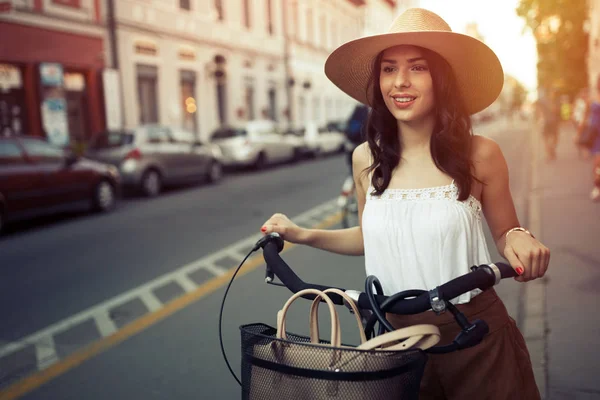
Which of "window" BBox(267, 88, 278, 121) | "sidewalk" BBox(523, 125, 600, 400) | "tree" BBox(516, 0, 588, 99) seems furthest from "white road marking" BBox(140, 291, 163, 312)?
"window" BBox(267, 88, 278, 121)

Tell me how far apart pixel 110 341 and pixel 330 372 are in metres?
3.75

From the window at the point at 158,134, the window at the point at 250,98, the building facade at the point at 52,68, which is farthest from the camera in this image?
the window at the point at 250,98

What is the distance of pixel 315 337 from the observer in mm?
1649

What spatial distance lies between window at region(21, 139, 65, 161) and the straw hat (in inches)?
378

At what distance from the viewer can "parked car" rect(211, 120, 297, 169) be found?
63.8 feet

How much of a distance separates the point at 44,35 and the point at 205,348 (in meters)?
15.3

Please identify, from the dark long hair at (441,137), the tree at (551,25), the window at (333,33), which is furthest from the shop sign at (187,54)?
the dark long hair at (441,137)

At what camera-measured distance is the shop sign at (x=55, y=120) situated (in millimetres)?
17516

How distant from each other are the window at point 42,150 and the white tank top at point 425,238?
993 cm

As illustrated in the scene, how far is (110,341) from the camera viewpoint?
15.8 feet

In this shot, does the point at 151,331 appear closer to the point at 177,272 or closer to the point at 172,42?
the point at 177,272

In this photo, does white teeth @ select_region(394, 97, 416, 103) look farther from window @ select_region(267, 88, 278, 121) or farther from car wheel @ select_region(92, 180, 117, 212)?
window @ select_region(267, 88, 278, 121)

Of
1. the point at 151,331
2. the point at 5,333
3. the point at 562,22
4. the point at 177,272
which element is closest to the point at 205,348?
the point at 151,331

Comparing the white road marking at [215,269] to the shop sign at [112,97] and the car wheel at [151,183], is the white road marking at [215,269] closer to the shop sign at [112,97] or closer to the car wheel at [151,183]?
the car wheel at [151,183]
